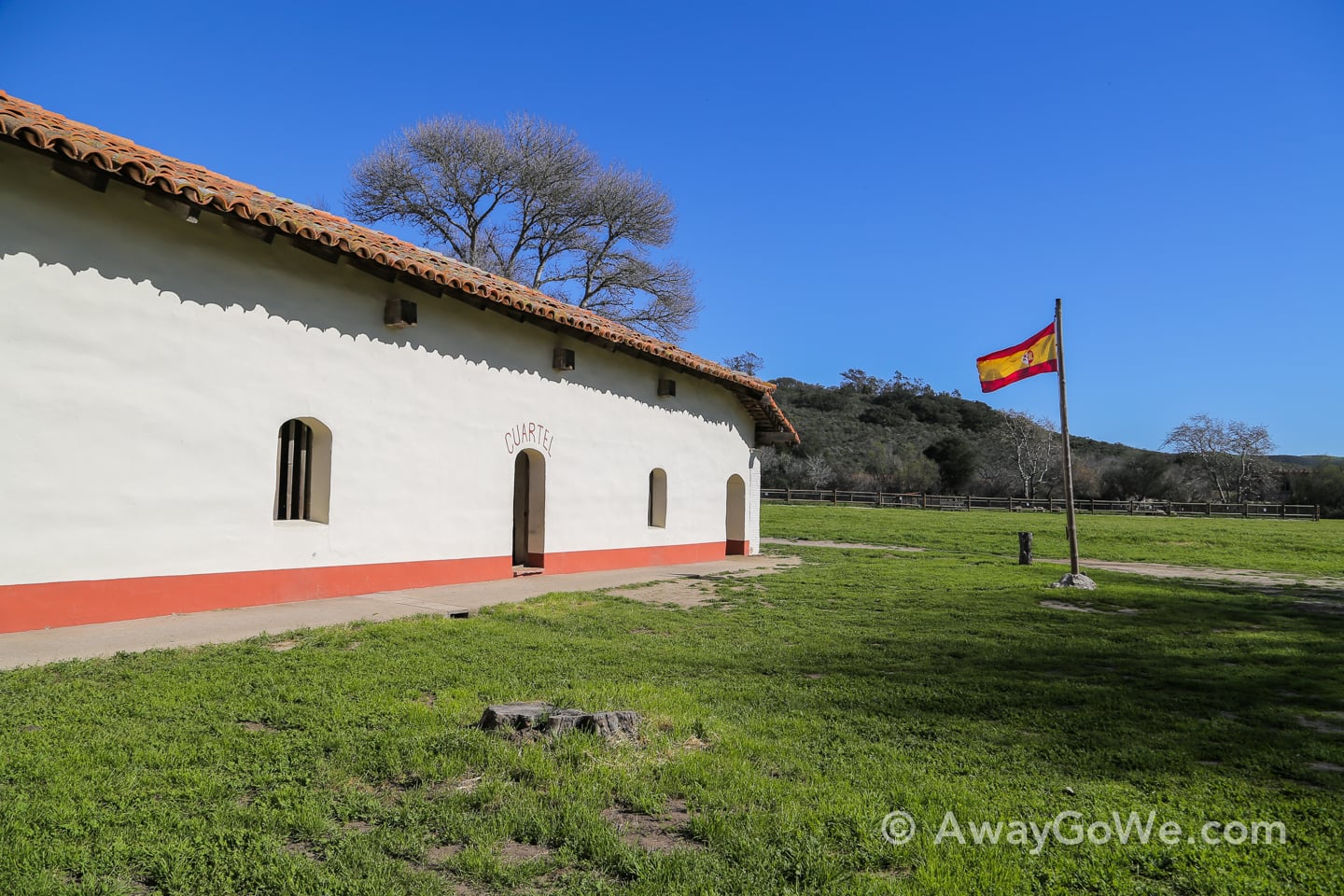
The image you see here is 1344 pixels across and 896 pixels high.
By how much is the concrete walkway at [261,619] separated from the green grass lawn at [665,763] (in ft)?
1.79

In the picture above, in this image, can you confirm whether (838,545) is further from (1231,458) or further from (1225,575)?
(1231,458)

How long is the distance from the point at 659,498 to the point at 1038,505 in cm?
3852

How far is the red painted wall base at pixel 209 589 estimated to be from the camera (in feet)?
22.5

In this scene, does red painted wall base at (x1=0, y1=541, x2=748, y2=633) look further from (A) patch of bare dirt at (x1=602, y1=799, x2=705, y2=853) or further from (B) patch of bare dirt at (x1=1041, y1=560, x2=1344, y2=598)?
(B) patch of bare dirt at (x1=1041, y1=560, x2=1344, y2=598)

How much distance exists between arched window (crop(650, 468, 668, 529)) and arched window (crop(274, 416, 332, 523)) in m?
7.25

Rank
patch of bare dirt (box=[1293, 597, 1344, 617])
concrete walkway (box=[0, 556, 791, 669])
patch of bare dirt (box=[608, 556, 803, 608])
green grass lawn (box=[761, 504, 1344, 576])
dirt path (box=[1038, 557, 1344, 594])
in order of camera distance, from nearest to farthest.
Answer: concrete walkway (box=[0, 556, 791, 669])
patch of bare dirt (box=[608, 556, 803, 608])
patch of bare dirt (box=[1293, 597, 1344, 617])
dirt path (box=[1038, 557, 1344, 594])
green grass lawn (box=[761, 504, 1344, 576])

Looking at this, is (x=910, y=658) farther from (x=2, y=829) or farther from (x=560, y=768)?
(x=2, y=829)

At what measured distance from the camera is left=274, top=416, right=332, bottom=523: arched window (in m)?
9.33

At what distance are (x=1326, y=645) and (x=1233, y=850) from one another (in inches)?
253

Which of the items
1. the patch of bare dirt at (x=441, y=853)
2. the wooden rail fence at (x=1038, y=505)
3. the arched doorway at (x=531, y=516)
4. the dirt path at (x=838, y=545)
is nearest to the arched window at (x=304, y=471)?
the arched doorway at (x=531, y=516)

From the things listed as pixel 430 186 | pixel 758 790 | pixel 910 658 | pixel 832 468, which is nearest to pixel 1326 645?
pixel 910 658

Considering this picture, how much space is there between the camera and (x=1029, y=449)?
2448 inches

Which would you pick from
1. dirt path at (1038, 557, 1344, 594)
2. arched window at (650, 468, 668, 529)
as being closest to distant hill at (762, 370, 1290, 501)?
dirt path at (1038, 557, 1344, 594)

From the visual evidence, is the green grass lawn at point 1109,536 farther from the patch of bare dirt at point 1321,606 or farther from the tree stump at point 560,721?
the tree stump at point 560,721
